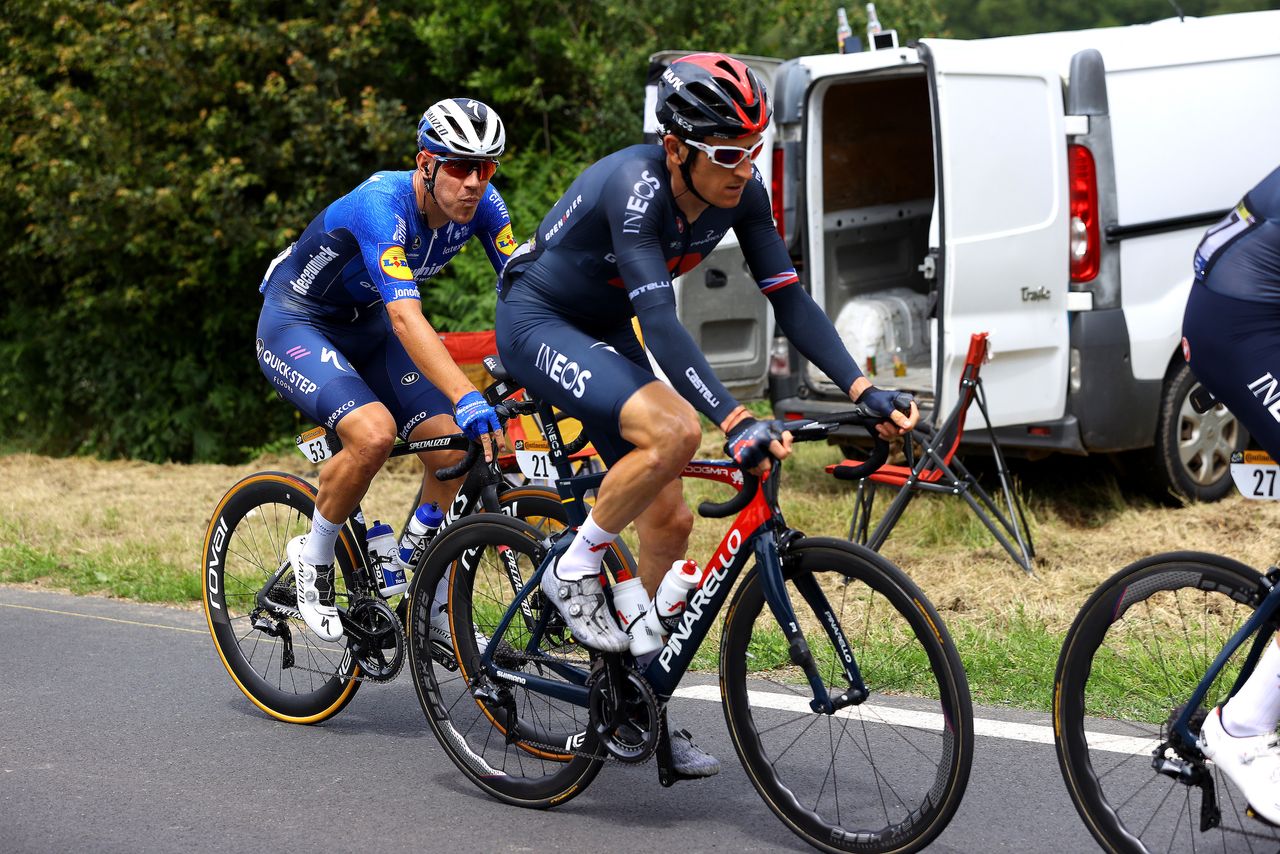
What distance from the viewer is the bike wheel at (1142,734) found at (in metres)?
3.63

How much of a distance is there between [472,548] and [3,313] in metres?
14.3

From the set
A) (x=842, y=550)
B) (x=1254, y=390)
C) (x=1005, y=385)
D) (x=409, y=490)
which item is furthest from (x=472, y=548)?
(x=409, y=490)

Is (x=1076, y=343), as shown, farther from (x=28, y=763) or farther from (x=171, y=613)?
(x=28, y=763)

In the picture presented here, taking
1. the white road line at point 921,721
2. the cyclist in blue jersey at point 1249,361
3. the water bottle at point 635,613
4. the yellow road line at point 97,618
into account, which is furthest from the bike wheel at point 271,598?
the cyclist in blue jersey at point 1249,361

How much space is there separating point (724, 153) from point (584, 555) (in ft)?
3.84

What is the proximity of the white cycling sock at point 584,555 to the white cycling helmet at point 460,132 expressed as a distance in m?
1.50

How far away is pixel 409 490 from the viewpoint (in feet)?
34.8

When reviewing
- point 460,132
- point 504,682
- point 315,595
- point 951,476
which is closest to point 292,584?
point 315,595

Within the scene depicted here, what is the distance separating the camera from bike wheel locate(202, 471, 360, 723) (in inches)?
217

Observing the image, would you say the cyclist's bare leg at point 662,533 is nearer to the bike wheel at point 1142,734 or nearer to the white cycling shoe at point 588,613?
the white cycling shoe at point 588,613

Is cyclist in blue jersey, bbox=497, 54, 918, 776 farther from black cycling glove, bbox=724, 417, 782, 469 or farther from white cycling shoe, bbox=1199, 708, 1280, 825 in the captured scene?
white cycling shoe, bbox=1199, 708, 1280, 825

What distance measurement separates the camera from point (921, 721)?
3.96 meters

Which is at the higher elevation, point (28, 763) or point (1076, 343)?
point (1076, 343)

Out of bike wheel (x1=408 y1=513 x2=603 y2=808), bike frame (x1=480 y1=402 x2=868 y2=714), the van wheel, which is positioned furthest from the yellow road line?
the van wheel
